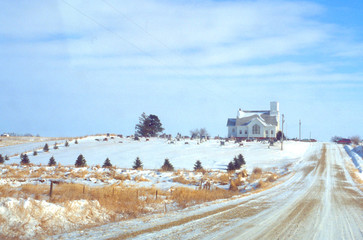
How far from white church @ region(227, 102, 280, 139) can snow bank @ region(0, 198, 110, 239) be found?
79939 millimetres

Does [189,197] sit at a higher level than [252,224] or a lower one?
lower

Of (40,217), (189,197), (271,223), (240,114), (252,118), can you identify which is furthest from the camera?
(240,114)

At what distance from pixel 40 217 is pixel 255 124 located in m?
82.0

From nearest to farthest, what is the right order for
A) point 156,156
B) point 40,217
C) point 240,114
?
point 40,217 < point 156,156 < point 240,114

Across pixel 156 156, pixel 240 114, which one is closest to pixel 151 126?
pixel 240 114

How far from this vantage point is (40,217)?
8750mm

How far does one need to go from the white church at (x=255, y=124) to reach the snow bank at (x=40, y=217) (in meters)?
79.9

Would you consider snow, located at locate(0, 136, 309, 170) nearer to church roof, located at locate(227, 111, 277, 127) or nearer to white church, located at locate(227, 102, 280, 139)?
white church, located at locate(227, 102, 280, 139)

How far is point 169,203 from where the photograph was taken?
14.1 m

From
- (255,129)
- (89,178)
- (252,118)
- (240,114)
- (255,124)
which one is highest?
(240,114)

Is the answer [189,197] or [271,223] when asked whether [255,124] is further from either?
[271,223]

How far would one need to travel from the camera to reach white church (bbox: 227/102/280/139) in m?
87.2

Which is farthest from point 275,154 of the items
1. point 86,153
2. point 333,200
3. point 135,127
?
point 135,127

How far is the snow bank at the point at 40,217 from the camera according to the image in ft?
26.2
